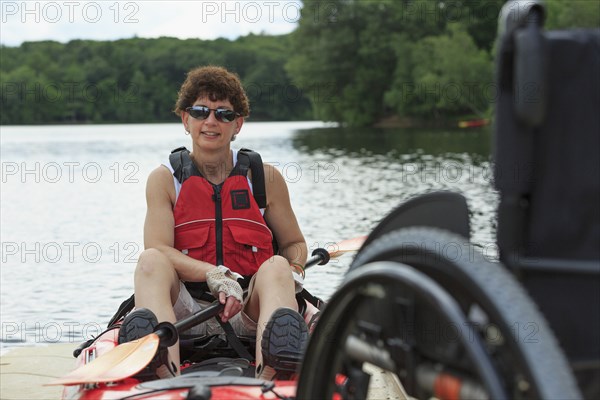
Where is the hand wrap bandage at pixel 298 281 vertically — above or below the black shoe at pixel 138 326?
above

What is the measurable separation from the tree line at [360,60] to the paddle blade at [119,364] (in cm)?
4572

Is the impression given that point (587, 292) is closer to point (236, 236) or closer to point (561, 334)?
point (561, 334)

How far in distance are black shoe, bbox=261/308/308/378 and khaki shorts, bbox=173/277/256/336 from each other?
1.48 feet

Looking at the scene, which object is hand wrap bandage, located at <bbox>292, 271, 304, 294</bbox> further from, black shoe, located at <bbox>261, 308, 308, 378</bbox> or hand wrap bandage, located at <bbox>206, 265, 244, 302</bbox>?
black shoe, located at <bbox>261, 308, 308, 378</bbox>

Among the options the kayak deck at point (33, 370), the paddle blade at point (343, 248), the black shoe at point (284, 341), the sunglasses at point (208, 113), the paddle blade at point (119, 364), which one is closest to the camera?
the paddle blade at point (119, 364)

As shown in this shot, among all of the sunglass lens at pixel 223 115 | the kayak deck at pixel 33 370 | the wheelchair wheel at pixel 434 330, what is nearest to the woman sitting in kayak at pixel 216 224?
the sunglass lens at pixel 223 115

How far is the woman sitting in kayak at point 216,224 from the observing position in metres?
4.12

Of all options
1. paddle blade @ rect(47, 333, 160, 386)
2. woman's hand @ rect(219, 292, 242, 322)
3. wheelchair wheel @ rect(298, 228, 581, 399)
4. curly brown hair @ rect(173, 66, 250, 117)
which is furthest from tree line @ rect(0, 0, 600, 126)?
wheelchair wheel @ rect(298, 228, 581, 399)

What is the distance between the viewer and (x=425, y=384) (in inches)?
79.0

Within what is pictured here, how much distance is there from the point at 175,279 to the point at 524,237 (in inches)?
93.6

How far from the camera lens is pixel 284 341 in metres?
3.77

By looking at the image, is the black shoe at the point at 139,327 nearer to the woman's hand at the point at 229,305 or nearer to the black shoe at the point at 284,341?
the woman's hand at the point at 229,305

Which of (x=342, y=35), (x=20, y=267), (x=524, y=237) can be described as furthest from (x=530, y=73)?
(x=342, y=35)

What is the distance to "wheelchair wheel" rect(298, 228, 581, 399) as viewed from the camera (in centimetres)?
179
